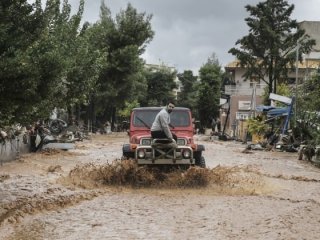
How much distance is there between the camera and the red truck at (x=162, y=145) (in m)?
13.3

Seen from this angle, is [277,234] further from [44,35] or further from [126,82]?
[126,82]

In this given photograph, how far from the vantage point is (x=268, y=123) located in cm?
3431

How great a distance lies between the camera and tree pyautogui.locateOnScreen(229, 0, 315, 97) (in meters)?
40.2

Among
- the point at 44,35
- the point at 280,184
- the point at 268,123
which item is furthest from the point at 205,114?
the point at 44,35

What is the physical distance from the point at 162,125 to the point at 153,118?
2097 mm

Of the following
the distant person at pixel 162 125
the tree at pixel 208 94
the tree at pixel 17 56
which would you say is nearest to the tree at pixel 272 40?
the tree at pixel 208 94

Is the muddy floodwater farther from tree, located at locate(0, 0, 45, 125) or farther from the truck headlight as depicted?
tree, located at locate(0, 0, 45, 125)

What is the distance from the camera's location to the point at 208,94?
222 ft

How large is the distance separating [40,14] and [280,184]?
26.5 feet

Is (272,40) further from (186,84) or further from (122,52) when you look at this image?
(186,84)

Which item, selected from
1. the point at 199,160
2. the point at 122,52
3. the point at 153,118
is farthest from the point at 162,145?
the point at 122,52

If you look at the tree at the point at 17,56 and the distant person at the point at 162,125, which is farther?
the distant person at the point at 162,125

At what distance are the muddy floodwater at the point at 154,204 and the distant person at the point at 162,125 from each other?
3.05ft

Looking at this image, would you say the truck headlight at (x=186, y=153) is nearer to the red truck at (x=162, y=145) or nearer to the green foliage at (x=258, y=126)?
the red truck at (x=162, y=145)
